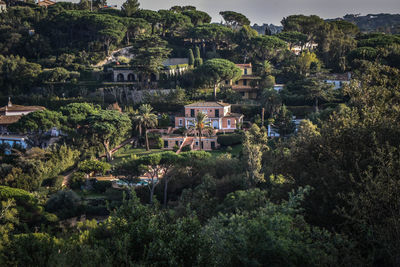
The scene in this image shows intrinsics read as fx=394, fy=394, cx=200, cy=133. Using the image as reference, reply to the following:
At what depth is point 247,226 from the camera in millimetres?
10688

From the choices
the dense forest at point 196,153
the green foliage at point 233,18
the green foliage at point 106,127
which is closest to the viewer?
the dense forest at point 196,153

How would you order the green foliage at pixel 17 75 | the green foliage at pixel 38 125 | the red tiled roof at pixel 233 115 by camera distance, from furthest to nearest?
the green foliage at pixel 17 75
the red tiled roof at pixel 233 115
the green foliage at pixel 38 125

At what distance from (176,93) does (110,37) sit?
20651 millimetres

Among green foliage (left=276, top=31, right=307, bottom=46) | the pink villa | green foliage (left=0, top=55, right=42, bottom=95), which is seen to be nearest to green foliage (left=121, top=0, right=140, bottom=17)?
green foliage (left=0, top=55, right=42, bottom=95)

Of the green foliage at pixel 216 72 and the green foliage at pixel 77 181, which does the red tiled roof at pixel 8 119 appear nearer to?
the green foliage at pixel 77 181

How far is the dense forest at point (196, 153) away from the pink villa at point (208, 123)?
127cm

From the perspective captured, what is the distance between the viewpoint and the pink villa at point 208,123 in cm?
4053

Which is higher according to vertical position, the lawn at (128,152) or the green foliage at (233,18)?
the green foliage at (233,18)

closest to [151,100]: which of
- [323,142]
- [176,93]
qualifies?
[176,93]

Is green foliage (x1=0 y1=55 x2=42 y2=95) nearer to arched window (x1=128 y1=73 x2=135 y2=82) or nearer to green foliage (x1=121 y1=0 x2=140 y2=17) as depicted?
arched window (x1=128 y1=73 x2=135 y2=82)

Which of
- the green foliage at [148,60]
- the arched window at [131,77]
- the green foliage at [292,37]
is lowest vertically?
the arched window at [131,77]

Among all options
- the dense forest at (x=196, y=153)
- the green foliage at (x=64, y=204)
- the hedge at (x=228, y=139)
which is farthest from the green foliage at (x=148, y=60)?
the green foliage at (x=64, y=204)

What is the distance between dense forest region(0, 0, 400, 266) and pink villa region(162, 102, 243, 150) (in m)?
1.27

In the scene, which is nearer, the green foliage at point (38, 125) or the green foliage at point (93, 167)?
the green foliage at point (93, 167)
